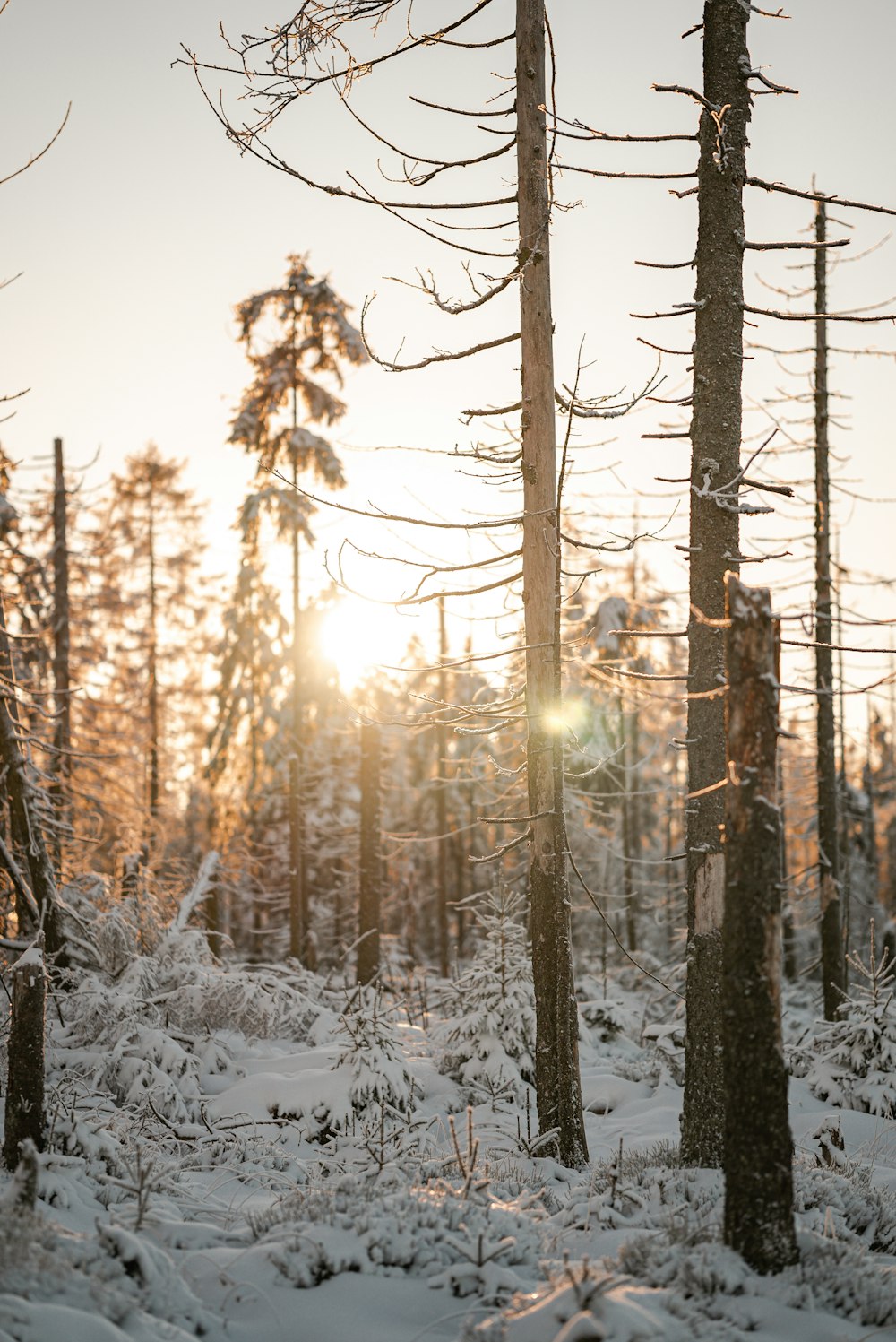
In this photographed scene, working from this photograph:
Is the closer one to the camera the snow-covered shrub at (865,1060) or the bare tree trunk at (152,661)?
the snow-covered shrub at (865,1060)

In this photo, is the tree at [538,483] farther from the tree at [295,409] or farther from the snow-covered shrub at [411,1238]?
the tree at [295,409]

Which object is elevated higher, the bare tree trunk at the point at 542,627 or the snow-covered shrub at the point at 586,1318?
the bare tree trunk at the point at 542,627

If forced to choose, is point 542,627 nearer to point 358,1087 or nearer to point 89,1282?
point 358,1087

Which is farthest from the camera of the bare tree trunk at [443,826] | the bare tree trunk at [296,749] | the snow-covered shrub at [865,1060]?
the bare tree trunk at [443,826]

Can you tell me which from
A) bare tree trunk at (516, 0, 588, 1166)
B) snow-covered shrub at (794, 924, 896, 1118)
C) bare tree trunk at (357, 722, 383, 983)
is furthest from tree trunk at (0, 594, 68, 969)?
snow-covered shrub at (794, 924, 896, 1118)

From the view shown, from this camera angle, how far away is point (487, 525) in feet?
26.2

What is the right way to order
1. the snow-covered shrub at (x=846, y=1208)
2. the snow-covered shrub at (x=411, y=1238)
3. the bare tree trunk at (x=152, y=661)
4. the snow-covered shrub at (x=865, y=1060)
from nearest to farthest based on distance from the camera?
the snow-covered shrub at (x=411, y=1238) → the snow-covered shrub at (x=846, y=1208) → the snow-covered shrub at (x=865, y=1060) → the bare tree trunk at (x=152, y=661)

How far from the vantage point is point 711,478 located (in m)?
7.24

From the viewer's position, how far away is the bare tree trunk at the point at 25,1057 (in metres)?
6.23

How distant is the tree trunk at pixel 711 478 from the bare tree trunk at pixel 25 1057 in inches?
187

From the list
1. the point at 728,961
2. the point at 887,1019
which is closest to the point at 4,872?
the point at 728,961

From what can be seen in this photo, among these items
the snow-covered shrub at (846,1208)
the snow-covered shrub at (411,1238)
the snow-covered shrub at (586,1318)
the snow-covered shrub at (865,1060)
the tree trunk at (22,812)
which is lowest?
the snow-covered shrub at (865,1060)

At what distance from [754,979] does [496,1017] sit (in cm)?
723

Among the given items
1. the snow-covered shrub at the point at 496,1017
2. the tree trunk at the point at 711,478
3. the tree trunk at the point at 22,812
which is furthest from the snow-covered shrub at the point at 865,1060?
the tree trunk at the point at 22,812
